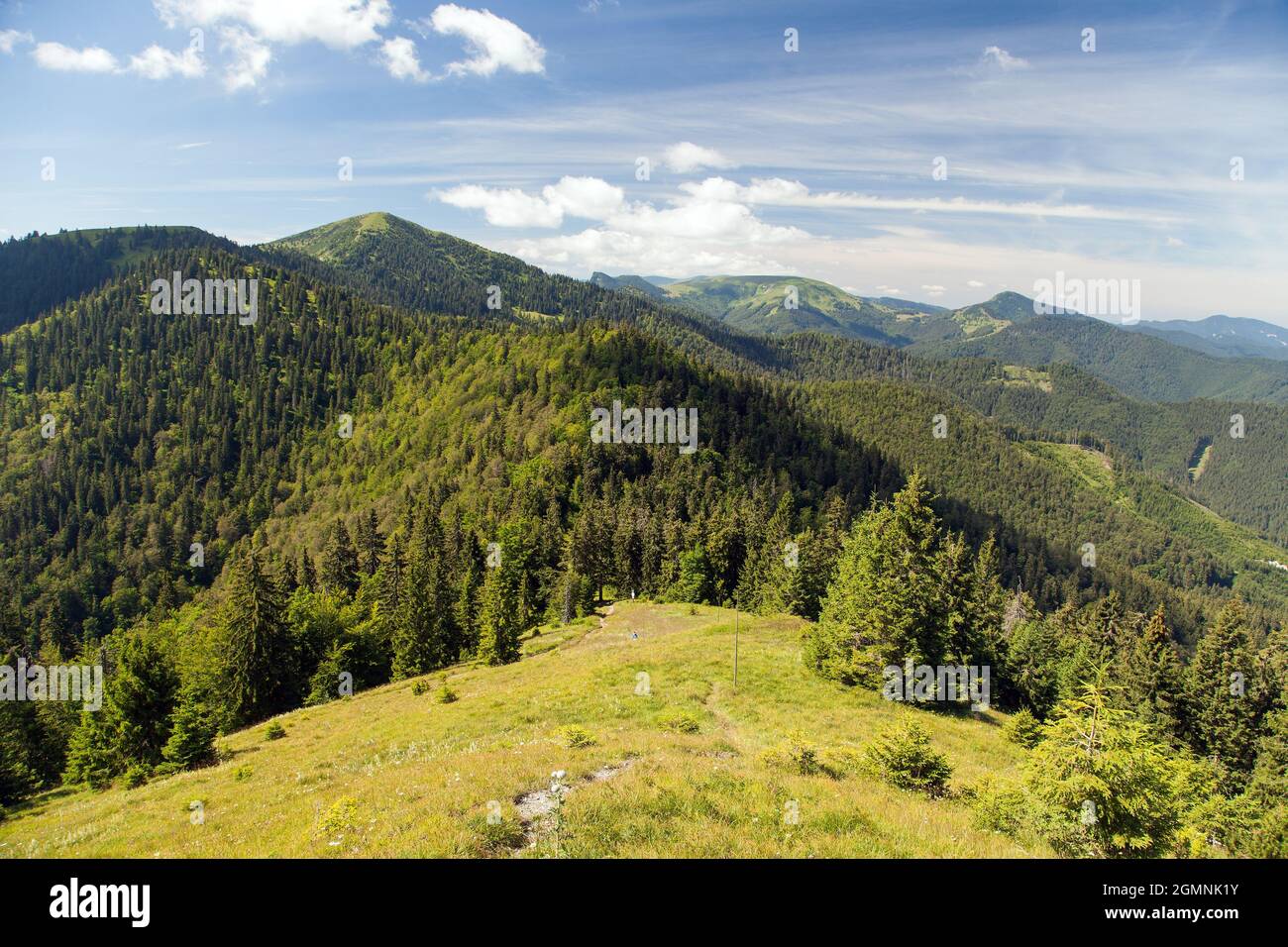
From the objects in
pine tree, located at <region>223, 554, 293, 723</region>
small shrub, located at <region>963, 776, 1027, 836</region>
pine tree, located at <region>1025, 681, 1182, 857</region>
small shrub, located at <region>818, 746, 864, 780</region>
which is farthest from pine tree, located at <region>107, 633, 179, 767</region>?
pine tree, located at <region>1025, 681, 1182, 857</region>

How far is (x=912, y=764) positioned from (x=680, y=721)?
11.0 metres

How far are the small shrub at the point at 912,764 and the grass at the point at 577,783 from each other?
0.82 meters

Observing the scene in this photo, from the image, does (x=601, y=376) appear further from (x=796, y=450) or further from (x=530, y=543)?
(x=530, y=543)

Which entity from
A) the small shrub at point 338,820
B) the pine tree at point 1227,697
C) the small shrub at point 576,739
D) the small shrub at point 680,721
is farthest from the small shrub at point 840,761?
the pine tree at point 1227,697

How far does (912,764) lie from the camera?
19.4 metres

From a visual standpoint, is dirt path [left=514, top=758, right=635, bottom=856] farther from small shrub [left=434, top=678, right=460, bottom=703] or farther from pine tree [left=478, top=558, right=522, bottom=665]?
pine tree [left=478, top=558, right=522, bottom=665]

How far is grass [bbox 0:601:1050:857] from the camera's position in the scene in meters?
12.6

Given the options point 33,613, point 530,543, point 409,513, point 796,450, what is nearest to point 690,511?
point 530,543

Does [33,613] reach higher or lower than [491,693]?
lower

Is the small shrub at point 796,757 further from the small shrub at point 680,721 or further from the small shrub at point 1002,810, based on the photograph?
the small shrub at point 680,721

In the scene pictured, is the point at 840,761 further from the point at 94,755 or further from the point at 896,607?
the point at 94,755

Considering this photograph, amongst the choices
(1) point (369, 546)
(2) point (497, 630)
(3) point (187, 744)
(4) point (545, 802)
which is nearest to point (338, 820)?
(4) point (545, 802)

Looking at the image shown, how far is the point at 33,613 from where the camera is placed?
522 feet
